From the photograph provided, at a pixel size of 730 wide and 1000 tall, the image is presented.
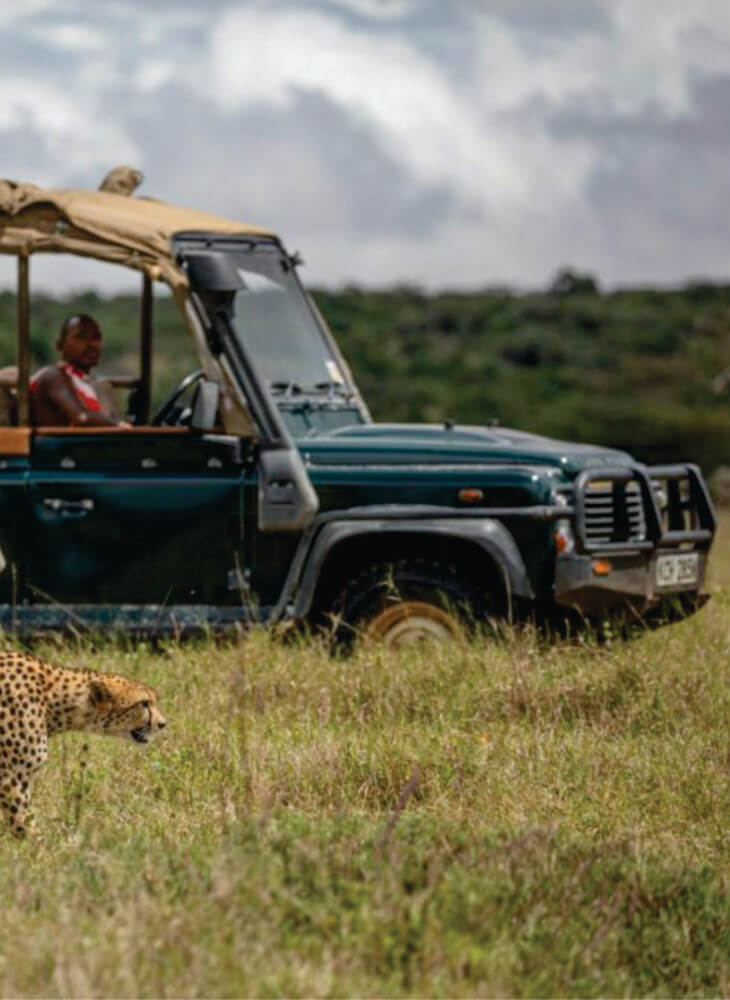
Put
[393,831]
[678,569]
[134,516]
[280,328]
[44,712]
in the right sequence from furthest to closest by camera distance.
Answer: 1. [280,328]
2. [678,569]
3. [134,516]
4. [44,712]
5. [393,831]

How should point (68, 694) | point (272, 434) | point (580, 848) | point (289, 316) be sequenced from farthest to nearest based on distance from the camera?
point (289, 316)
point (272, 434)
point (68, 694)
point (580, 848)

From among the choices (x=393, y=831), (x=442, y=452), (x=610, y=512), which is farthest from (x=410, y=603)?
(x=393, y=831)

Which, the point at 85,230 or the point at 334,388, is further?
the point at 334,388

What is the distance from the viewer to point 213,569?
9.53 m

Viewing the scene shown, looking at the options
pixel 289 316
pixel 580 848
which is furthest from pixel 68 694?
pixel 289 316

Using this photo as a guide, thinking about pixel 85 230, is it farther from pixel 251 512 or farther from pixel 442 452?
pixel 442 452

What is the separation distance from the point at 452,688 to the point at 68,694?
2.21 m

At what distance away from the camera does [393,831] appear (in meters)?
5.21

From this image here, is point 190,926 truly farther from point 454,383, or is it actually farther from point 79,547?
point 454,383

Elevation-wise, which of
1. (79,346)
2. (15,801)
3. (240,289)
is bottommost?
(15,801)

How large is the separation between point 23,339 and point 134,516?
3.03 ft

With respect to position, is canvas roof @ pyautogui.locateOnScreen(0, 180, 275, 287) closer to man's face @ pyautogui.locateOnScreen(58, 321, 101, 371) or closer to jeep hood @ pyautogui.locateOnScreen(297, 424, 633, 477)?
man's face @ pyautogui.locateOnScreen(58, 321, 101, 371)

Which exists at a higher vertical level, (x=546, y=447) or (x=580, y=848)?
(x=546, y=447)

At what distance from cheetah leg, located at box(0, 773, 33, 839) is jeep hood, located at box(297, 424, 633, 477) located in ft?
10.8
